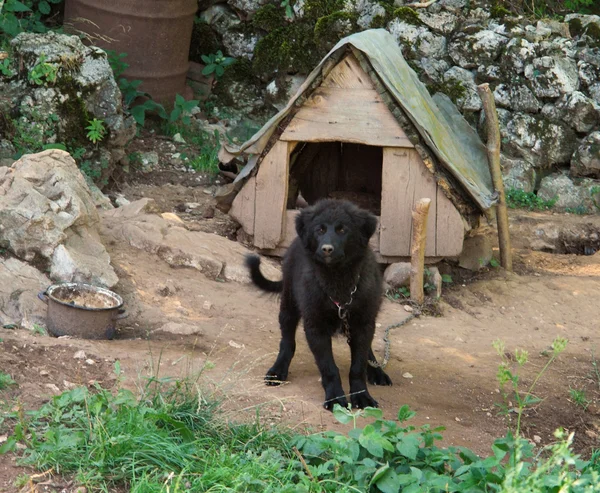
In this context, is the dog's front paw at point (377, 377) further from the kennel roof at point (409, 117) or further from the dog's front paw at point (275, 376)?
the kennel roof at point (409, 117)

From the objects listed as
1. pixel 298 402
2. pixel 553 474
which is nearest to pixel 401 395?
pixel 298 402

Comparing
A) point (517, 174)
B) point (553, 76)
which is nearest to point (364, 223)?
point (517, 174)

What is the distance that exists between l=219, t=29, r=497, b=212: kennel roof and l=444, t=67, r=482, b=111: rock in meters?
1.72

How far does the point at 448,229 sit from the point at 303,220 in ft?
9.43

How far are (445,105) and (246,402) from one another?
18.4 feet

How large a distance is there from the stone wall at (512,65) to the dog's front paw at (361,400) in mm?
→ 5850

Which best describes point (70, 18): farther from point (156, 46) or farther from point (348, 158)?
point (348, 158)

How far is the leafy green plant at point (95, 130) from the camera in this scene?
8.61 metres

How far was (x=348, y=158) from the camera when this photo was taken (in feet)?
31.8

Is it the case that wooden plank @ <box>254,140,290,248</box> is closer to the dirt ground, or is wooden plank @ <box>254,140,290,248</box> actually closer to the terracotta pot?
the dirt ground

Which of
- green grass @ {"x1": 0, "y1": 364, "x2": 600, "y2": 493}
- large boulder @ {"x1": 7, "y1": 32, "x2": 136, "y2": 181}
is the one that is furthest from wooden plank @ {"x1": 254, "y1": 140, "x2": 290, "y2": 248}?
green grass @ {"x1": 0, "y1": 364, "x2": 600, "y2": 493}

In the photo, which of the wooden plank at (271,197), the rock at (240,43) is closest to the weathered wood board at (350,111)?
the wooden plank at (271,197)

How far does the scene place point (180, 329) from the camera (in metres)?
6.14

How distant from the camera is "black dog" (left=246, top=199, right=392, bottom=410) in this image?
204 inches
